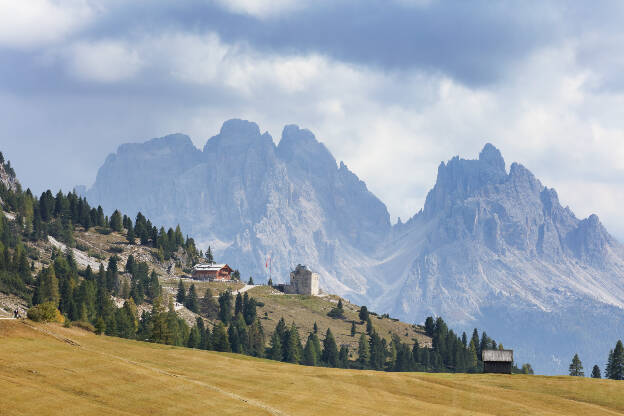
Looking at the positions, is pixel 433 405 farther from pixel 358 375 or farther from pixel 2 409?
pixel 2 409

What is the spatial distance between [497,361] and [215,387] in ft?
275

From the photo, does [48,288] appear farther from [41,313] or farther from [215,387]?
[215,387]

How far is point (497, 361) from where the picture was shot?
158 meters

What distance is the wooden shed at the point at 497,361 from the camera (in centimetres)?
15762

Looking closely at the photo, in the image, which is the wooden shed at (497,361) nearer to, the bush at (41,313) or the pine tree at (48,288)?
the bush at (41,313)

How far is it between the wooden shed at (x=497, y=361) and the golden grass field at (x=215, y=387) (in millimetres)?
25640

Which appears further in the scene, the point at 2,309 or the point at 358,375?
the point at 2,309

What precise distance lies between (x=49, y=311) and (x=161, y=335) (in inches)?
2283

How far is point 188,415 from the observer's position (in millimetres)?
74188

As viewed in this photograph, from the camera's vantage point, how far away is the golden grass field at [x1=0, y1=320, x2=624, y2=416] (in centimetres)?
7525

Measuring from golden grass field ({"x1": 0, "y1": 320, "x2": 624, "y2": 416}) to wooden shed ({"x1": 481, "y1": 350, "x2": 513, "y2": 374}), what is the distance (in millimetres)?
25640

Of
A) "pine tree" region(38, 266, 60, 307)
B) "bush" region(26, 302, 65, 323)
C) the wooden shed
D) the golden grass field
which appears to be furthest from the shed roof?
"pine tree" region(38, 266, 60, 307)

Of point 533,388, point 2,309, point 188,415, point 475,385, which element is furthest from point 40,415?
point 2,309

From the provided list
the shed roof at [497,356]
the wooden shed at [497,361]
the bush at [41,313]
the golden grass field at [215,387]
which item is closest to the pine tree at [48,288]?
the golden grass field at [215,387]
